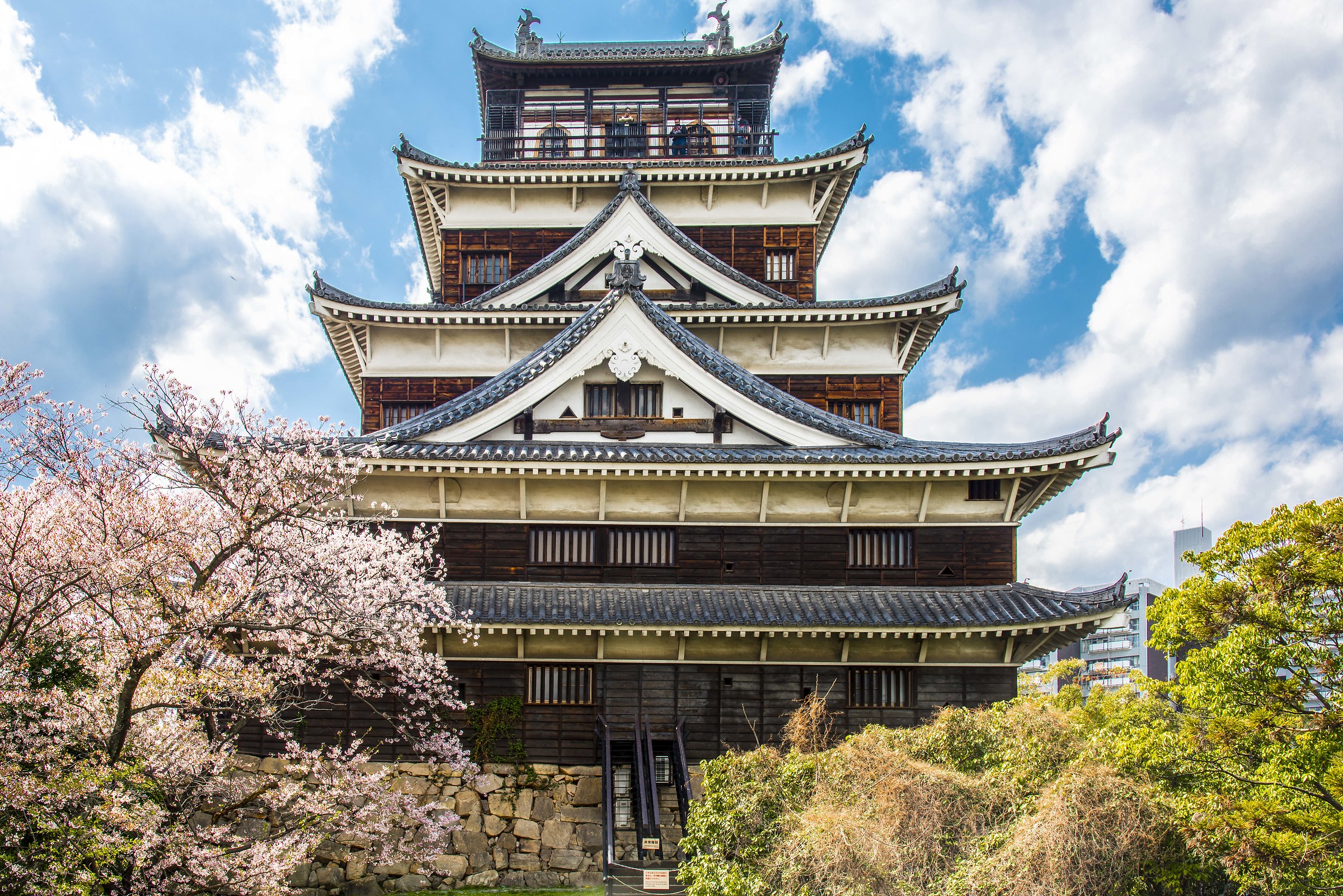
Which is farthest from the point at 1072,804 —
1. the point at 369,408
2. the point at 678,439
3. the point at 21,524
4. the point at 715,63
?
the point at 715,63

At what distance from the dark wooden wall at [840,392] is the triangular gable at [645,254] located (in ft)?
6.38

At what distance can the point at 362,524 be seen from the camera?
53.0 ft

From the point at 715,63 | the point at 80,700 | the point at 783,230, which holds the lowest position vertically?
the point at 80,700

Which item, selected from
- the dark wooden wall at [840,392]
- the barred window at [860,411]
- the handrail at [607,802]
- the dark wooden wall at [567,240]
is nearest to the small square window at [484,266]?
the dark wooden wall at [567,240]

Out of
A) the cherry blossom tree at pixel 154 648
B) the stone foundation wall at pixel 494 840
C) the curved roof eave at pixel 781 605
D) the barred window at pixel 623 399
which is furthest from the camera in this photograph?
the barred window at pixel 623 399

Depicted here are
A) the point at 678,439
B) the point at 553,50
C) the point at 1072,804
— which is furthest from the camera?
the point at 553,50

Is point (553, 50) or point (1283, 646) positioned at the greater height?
point (553, 50)

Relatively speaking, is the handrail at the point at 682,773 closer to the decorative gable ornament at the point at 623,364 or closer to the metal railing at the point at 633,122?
the decorative gable ornament at the point at 623,364

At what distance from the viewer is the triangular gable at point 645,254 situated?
2248cm

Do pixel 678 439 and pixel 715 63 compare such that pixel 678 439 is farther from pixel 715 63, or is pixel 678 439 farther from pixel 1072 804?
pixel 715 63

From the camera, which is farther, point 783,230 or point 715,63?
point 715,63

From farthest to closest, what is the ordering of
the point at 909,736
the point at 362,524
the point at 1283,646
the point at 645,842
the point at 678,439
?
the point at 678,439, the point at 362,524, the point at 645,842, the point at 909,736, the point at 1283,646

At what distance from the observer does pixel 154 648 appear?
9727mm

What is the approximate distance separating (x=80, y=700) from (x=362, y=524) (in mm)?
5976
